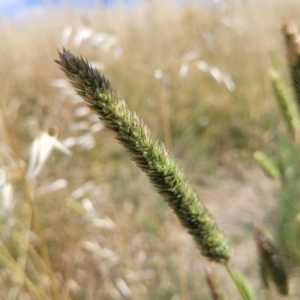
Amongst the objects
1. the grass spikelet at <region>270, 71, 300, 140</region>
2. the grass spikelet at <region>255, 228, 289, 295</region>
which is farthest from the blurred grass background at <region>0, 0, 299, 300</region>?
the grass spikelet at <region>255, 228, 289, 295</region>

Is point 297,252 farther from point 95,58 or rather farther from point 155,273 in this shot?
point 95,58

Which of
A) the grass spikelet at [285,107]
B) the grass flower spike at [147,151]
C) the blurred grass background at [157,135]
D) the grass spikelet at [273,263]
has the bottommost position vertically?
the blurred grass background at [157,135]

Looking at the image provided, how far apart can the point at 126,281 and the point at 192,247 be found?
330 millimetres

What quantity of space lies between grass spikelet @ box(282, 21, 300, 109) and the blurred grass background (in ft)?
1.48

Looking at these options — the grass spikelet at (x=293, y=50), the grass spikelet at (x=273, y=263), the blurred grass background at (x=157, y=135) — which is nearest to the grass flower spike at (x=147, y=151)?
the grass spikelet at (x=273, y=263)

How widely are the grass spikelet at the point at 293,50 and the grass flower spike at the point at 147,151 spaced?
0.23 m

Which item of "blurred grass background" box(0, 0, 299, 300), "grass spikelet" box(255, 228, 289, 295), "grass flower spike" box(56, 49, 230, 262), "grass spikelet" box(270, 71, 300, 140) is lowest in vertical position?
"blurred grass background" box(0, 0, 299, 300)

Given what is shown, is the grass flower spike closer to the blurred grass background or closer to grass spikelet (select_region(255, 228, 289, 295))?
grass spikelet (select_region(255, 228, 289, 295))

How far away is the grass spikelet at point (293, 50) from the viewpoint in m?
0.50

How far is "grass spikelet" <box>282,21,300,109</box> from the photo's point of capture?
50cm

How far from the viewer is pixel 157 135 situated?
2.14 m

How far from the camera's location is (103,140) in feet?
6.73

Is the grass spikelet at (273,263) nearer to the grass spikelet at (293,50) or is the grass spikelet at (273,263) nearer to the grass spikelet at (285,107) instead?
the grass spikelet at (293,50)

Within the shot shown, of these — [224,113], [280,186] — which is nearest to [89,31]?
[280,186]
